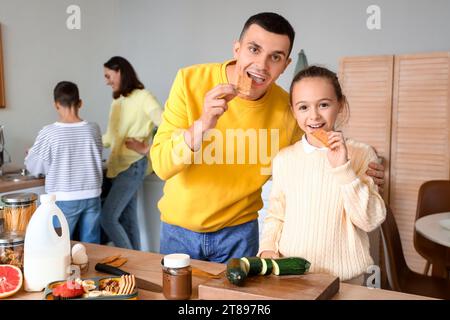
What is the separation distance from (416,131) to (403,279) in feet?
4.69

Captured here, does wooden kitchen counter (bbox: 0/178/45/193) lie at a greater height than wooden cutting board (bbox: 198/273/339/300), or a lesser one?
lesser

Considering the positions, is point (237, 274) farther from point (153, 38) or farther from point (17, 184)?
point (153, 38)

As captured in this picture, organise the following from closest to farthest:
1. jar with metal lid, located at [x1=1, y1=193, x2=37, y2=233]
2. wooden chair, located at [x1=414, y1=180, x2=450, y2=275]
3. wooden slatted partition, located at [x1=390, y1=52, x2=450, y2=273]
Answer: jar with metal lid, located at [x1=1, y1=193, x2=37, y2=233]
wooden chair, located at [x1=414, y1=180, x2=450, y2=275]
wooden slatted partition, located at [x1=390, y1=52, x2=450, y2=273]

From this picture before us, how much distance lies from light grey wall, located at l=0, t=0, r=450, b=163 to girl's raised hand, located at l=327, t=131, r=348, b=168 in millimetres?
2952

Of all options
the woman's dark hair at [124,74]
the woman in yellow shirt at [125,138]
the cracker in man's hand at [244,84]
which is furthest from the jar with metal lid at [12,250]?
the woman's dark hair at [124,74]

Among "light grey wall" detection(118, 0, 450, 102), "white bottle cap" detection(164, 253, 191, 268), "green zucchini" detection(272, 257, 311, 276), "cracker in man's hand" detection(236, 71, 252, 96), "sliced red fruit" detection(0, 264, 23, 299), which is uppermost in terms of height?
"light grey wall" detection(118, 0, 450, 102)

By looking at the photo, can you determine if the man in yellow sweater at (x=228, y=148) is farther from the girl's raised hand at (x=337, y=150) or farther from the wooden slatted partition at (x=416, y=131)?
the wooden slatted partition at (x=416, y=131)

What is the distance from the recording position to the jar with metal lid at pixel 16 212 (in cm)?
132

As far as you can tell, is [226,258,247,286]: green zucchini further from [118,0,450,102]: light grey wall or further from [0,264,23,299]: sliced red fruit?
[118,0,450,102]: light grey wall

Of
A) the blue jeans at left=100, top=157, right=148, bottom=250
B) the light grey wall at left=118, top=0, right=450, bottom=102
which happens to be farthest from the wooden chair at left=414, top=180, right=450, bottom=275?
the blue jeans at left=100, top=157, right=148, bottom=250

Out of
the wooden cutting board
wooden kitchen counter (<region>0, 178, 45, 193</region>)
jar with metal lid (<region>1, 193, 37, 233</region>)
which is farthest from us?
wooden kitchen counter (<region>0, 178, 45, 193</region>)

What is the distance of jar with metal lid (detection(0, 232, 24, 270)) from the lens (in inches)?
50.3

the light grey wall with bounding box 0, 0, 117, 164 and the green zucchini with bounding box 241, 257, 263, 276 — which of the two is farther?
the light grey wall with bounding box 0, 0, 117, 164
